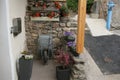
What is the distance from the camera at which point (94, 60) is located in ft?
16.4

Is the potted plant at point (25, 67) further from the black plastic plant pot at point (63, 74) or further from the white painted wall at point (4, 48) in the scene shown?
the black plastic plant pot at point (63, 74)

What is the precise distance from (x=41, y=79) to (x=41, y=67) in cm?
72

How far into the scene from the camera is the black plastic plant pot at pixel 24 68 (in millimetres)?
4227

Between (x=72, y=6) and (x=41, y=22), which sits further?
(x=72, y=6)

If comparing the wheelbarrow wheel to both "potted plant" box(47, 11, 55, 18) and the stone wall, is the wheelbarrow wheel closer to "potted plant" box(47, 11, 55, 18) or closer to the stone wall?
the stone wall

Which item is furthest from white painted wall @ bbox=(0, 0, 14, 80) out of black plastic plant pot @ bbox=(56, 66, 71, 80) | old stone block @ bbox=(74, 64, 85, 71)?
old stone block @ bbox=(74, 64, 85, 71)

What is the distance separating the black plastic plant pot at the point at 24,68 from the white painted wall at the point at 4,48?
424 millimetres

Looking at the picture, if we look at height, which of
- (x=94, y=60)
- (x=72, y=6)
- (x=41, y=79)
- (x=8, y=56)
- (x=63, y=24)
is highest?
(x=72, y=6)

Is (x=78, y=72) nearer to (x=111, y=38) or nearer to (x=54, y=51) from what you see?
(x=54, y=51)

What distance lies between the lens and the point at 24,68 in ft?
14.0

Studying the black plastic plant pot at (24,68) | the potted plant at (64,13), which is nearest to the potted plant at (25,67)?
the black plastic plant pot at (24,68)

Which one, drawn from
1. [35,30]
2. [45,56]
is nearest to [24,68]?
[45,56]

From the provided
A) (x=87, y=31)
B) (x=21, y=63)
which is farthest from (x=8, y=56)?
(x=87, y=31)

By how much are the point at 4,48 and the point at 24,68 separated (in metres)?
0.78
